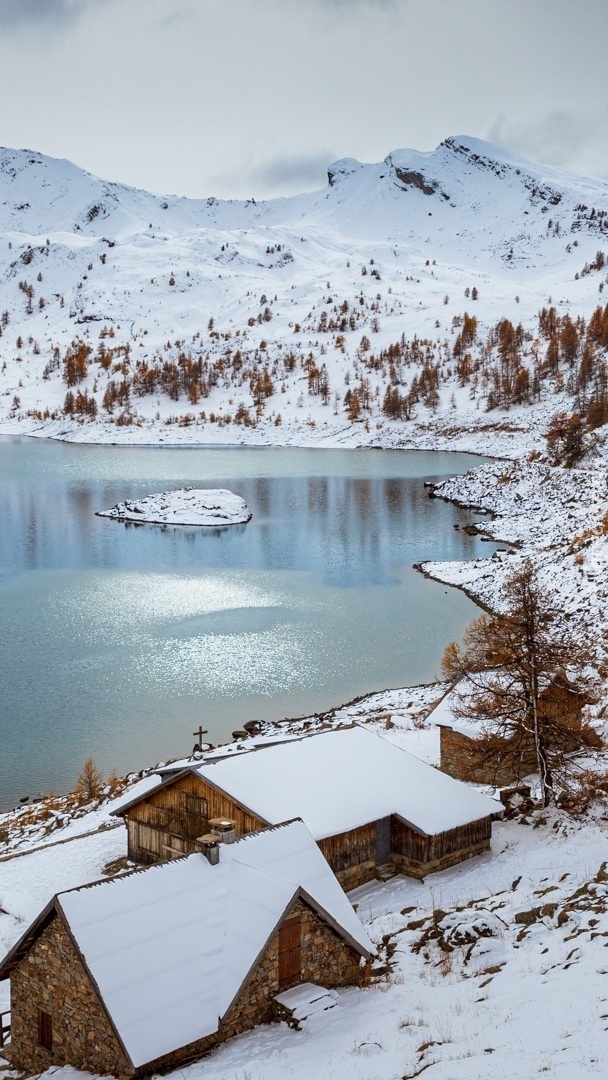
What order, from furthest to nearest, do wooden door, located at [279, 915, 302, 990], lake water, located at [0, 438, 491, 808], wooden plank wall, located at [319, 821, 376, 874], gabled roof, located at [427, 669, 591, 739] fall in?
lake water, located at [0, 438, 491, 808] < gabled roof, located at [427, 669, 591, 739] < wooden plank wall, located at [319, 821, 376, 874] < wooden door, located at [279, 915, 302, 990]

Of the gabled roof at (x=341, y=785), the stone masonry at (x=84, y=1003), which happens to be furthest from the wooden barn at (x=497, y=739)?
the stone masonry at (x=84, y=1003)

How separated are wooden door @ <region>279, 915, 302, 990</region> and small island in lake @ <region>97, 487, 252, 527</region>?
60.4 meters

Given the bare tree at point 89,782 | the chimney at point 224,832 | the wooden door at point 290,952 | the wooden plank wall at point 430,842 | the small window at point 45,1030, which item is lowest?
the bare tree at point 89,782

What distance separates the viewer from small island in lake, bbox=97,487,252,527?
2928 inches

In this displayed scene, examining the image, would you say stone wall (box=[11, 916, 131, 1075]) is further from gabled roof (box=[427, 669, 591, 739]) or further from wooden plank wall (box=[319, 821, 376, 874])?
gabled roof (box=[427, 669, 591, 739])

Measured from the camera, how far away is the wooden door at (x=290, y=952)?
43.2 ft

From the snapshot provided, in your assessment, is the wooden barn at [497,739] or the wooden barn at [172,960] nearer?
the wooden barn at [172,960]

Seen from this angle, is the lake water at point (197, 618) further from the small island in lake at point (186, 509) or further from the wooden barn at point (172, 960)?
the wooden barn at point (172, 960)

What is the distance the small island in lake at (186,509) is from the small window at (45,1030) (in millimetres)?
61065

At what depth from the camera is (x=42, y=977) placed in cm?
1255

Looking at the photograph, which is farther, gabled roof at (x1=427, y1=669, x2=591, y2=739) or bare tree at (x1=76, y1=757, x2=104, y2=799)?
bare tree at (x1=76, y1=757, x2=104, y2=799)

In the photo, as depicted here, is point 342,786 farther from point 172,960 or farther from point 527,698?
point 172,960

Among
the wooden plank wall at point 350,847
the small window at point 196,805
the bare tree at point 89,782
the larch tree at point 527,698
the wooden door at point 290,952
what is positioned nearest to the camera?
the wooden door at point 290,952

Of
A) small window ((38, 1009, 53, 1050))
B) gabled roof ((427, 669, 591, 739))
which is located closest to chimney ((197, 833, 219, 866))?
small window ((38, 1009, 53, 1050))
